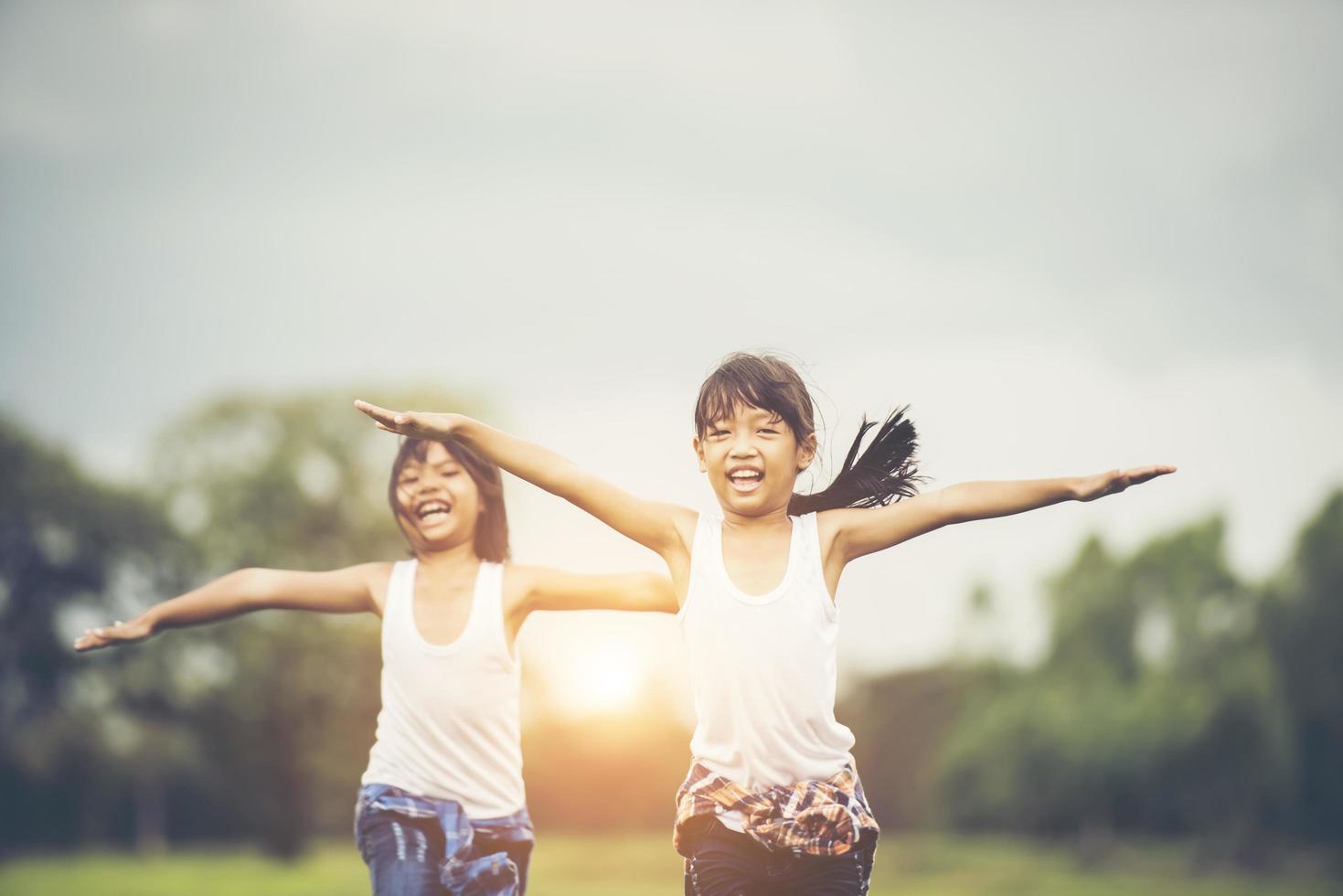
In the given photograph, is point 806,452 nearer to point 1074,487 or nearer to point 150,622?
point 1074,487

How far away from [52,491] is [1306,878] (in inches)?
1173

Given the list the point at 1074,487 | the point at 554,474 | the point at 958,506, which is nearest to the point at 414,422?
the point at 554,474

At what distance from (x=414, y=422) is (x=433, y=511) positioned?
1.18m

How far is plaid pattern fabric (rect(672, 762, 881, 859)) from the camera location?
13.4ft

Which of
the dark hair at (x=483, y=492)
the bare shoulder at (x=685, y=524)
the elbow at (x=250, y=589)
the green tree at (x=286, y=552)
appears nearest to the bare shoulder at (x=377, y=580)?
the dark hair at (x=483, y=492)

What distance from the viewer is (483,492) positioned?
552cm

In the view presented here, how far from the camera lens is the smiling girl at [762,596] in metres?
4.12

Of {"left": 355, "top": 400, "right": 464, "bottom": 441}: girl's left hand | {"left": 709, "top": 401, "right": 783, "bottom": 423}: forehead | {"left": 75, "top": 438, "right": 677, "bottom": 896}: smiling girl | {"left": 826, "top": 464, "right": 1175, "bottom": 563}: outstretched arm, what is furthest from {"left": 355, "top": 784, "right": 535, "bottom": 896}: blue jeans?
{"left": 709, "top": 401, "right": 783, "bottom": 423}: forehead

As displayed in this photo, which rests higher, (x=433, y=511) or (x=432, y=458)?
(x=432, y=458)

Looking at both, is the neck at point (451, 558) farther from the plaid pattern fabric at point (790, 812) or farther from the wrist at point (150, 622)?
the plaid pattern fabric at point (790, 812)

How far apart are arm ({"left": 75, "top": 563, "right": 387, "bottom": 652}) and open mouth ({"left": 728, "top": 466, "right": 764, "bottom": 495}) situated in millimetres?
1820

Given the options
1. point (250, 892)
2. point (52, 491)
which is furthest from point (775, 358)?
point (52, 491)

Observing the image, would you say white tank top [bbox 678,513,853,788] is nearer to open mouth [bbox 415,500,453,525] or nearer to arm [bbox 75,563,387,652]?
open mouth [bbox 415,500,453,525]

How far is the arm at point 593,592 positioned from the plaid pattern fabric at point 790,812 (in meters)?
1.01
